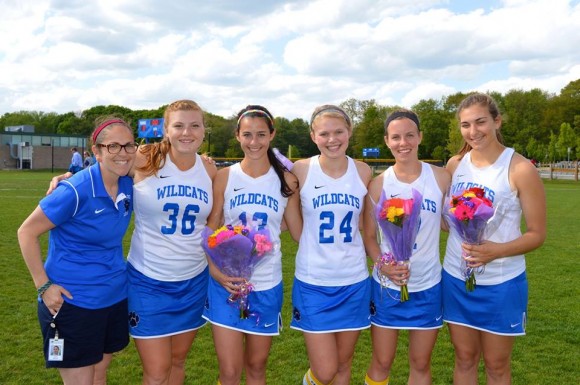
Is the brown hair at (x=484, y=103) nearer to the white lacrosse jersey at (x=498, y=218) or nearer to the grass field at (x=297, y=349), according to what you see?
the white lacrosse jersey at (x=498, y=218)

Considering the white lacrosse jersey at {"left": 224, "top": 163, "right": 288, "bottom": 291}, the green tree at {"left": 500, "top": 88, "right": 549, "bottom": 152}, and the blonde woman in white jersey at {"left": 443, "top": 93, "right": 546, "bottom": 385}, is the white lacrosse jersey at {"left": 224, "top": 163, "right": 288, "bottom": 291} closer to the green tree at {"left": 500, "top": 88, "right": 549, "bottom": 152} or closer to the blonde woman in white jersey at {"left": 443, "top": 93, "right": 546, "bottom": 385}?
the blonde woman in white jersey at {"left": 443, "top": 93, "right": 546, "bottom": 385}

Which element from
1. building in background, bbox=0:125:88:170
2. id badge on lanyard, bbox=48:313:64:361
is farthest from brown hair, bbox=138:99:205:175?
building in background, bbox=0:125:88:170

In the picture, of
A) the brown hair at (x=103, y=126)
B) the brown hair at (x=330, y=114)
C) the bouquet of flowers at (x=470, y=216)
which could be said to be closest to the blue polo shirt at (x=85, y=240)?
the brown hair at (x=103, y=126)

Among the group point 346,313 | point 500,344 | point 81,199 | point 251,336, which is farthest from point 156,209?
point 500,344

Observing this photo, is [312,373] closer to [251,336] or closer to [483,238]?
[251,336]

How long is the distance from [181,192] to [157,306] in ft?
2.64

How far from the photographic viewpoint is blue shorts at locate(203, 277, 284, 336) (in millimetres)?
3473

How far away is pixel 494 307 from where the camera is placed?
11.5ft

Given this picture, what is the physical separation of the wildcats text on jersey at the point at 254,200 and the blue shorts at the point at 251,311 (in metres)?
0.56

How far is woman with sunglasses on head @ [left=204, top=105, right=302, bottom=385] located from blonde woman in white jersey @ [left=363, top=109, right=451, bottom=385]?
0.70 meters

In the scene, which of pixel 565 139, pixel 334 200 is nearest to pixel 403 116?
pixel 334 200

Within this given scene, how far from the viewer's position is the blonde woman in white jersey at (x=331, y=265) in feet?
11.7

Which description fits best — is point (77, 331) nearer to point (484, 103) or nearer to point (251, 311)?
point (251, 311)

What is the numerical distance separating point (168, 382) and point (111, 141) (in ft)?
5.72
